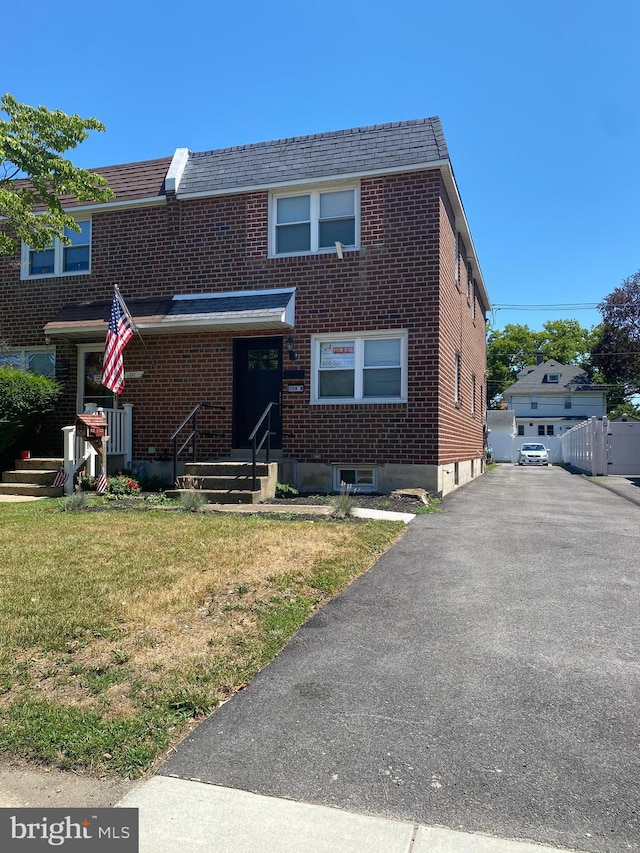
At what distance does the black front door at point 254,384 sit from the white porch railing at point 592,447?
14.6 m

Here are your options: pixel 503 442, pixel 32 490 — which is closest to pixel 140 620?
pixel 32 490

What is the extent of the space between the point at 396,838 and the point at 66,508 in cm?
830

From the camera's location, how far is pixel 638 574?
19.8ft

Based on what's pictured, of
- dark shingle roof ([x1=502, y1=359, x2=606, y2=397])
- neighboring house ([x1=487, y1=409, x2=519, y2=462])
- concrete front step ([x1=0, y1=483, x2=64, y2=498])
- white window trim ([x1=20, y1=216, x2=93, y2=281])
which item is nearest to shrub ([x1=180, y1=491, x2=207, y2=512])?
concrete front step ([x1=0, y1=483, x2=64, y2=498])

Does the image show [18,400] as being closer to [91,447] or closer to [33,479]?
[33,479]

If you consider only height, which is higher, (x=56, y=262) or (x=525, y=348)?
(x=525, y=348)

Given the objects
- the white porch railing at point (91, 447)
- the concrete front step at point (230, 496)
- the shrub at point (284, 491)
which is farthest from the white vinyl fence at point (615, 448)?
the white porch railing at point (91, 447)

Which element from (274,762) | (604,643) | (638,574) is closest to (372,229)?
(638,574)

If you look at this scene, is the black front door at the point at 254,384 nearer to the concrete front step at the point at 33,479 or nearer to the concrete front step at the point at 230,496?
the concrete front step at the point at 230,496

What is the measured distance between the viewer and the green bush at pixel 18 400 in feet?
39.3

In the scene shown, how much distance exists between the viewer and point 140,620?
4.43 meters

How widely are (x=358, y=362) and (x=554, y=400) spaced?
161 feet

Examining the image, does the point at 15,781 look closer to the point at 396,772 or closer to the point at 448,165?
the point at 396,772

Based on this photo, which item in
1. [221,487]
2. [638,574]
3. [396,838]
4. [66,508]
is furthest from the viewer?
[221,487]
